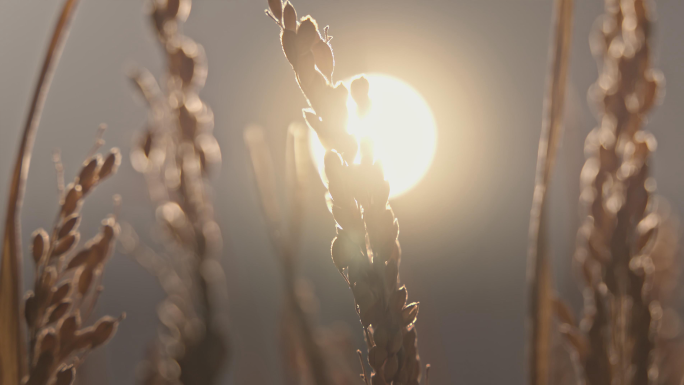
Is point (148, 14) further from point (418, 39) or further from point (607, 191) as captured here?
point (418, 39)

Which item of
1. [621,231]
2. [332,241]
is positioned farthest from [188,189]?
[621,231]

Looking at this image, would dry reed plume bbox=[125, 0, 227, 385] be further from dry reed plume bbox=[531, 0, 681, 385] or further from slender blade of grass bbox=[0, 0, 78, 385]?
dry reed plume bbox=[531, 0, 681, 385]

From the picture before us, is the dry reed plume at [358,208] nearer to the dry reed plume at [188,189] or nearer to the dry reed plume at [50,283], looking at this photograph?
the dry reed plume at [50,283]

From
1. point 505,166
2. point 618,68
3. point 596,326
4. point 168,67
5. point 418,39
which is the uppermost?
point 418,39

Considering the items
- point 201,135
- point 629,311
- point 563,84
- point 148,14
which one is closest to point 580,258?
point 629,311

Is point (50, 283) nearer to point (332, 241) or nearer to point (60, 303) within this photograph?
point (60, 303)

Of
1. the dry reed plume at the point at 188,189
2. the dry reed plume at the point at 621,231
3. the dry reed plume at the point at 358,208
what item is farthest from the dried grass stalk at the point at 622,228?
the dry reed plume at the point at 188,189

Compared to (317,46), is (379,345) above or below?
below
